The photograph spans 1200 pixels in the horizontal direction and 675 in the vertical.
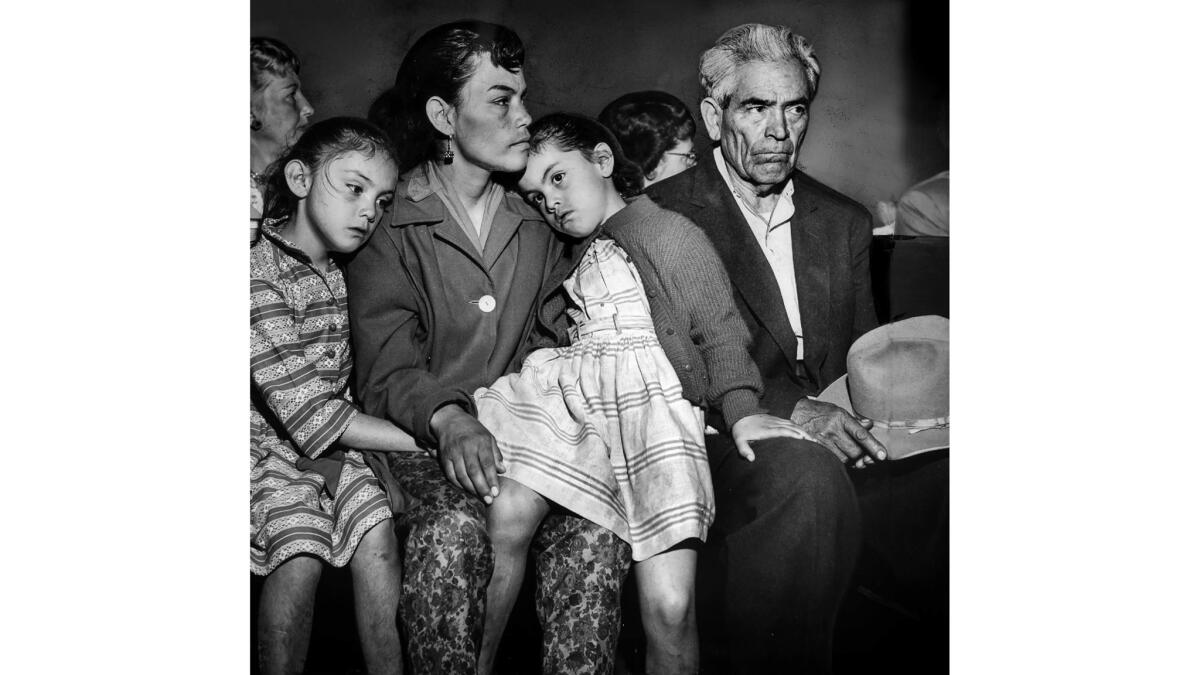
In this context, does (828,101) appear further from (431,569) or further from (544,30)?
(431,569)

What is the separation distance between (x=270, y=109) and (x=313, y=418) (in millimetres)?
798

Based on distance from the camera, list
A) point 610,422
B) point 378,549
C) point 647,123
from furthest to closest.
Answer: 1. point 647,123
2. point 610,422
3. point 378,549

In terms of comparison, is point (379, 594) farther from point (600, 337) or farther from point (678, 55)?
point (678, 55)

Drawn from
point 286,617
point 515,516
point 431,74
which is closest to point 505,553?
point 515,516

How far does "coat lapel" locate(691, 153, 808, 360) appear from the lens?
3.12 metres

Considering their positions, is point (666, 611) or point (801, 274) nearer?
point (666, 611)

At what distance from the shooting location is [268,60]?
3104 millimetres

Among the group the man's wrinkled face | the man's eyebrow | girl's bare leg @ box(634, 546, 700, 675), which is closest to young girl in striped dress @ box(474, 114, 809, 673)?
girl's bare leg @ box(634, 546, 700, 675)

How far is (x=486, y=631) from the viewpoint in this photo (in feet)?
9.63

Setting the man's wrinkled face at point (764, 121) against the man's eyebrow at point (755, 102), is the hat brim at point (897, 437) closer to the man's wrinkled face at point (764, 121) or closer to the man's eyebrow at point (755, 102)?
the man's wrinkled face at point (764, 121)

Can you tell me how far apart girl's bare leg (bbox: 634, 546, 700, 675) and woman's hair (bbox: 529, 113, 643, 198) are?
0.94 meters

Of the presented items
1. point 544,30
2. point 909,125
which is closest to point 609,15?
point 544,30

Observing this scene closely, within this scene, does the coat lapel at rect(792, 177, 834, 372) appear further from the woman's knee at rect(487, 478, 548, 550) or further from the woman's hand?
the woman's knee at rect(487, 478, 548, 550)

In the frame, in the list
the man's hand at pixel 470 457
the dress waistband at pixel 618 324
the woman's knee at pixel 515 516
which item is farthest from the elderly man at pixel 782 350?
the man's hand at pixel 470 457
